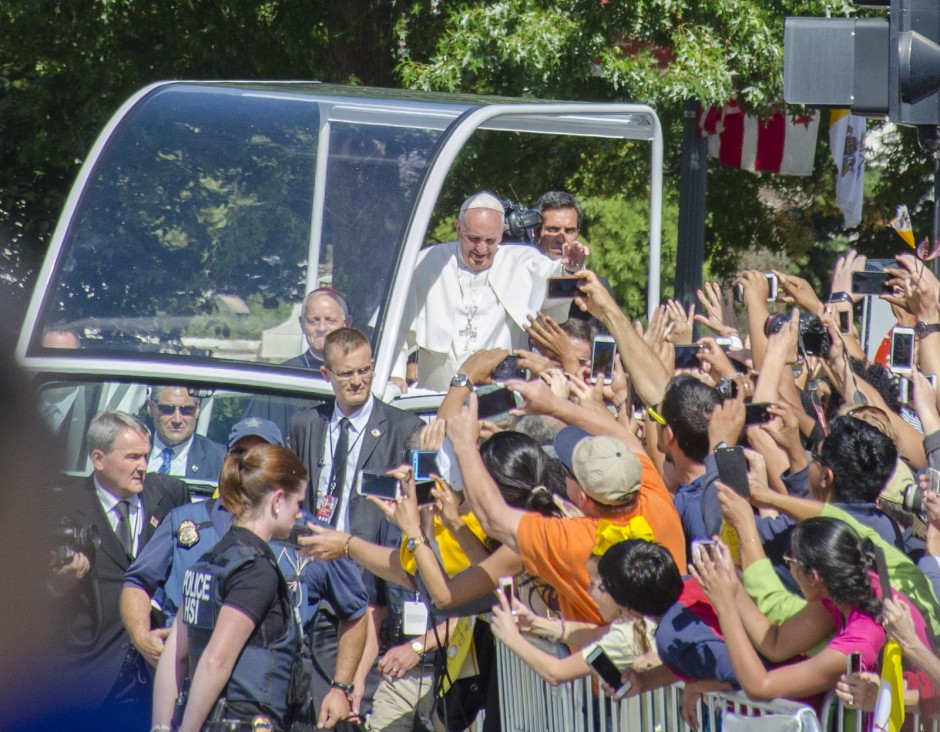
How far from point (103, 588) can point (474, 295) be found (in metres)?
2.56

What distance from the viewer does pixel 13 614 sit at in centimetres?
201

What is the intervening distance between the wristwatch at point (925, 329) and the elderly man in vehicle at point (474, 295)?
75.6 inches

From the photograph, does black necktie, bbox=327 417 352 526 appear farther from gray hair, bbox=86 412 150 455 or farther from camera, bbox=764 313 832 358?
camera, bbox=764 313 832 358

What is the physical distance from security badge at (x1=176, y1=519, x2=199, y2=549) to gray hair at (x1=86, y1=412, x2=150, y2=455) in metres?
0.63

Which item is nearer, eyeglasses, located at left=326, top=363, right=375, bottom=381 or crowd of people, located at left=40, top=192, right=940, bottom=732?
crowd of people, located at left=40, top=192, right=940, bottom=732

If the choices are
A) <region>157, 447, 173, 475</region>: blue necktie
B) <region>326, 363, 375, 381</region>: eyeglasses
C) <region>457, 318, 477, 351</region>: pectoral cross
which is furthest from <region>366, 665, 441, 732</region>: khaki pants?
<region>457, 318, 477, 351</region>: pectoral cross

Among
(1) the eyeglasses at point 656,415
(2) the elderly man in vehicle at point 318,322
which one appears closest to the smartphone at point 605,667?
(1) the eyeglasses at point 656,415

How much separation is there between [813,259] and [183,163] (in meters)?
16.7

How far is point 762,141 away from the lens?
42.3ft

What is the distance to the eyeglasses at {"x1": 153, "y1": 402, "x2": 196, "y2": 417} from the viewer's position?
6.31 meters

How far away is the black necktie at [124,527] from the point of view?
5820mm

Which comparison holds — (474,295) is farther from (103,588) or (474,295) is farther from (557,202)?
(103,588)

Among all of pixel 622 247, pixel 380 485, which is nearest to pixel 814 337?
pixel 380 485

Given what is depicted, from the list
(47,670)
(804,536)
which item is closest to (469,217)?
(804,536)
